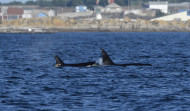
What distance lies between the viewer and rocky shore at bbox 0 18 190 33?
162 metres

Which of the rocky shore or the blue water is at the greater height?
the blue water

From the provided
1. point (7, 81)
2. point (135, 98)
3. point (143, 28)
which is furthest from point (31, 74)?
point (143, 28)

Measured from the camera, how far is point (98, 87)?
24609 mm

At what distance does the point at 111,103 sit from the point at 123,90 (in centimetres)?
341

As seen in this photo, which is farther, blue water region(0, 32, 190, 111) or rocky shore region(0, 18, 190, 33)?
rocky shore region(0, 18, 190, 33)

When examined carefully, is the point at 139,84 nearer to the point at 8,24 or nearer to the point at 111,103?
the point at 111,103

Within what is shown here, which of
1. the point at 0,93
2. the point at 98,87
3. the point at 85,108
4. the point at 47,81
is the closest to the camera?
the point at 85,108

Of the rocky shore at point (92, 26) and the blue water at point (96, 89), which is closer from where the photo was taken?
→ the blue water at point (96, 89)

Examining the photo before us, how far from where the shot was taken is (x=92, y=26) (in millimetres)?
166875

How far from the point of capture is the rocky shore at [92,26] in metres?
162

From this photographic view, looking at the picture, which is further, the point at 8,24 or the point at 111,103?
the point at 8,24

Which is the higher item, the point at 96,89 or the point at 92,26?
the point at 96,89

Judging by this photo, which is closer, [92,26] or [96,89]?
Answer: [96,89]

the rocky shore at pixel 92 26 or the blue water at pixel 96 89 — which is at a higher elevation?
the blue water at pixel 96 89
